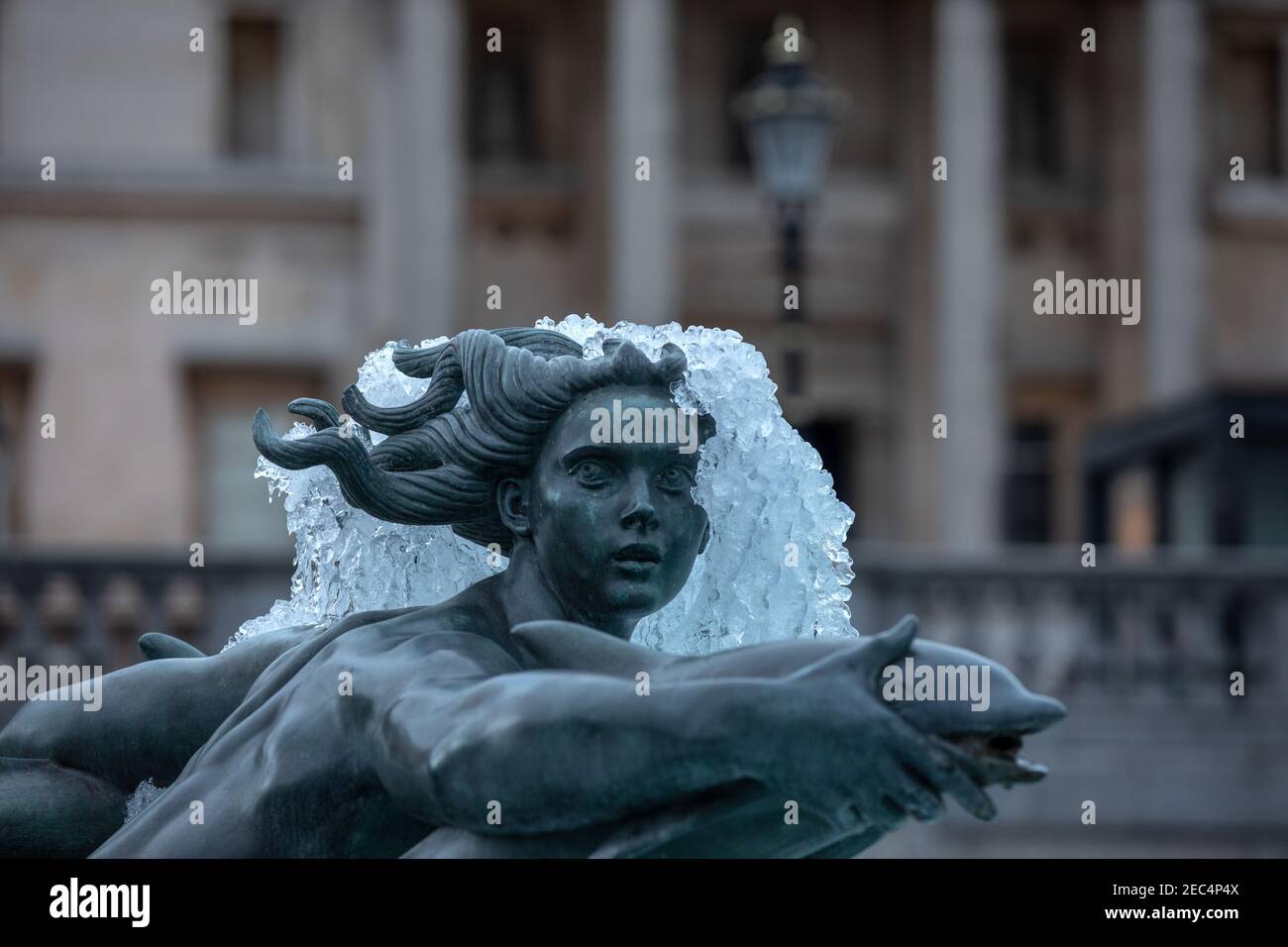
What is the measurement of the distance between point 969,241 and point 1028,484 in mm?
4275

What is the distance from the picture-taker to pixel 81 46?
125 feet

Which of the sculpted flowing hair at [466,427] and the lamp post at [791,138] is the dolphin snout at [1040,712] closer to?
the sculpted flowing hair at [466,427]

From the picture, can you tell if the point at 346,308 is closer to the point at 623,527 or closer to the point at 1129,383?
the point at 1129,383

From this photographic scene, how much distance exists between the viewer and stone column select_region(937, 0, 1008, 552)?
126 feet

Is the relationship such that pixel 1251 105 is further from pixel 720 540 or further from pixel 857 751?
pixel 857 751

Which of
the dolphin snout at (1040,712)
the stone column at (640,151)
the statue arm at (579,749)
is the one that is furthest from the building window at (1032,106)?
the statue arm at (579,749)

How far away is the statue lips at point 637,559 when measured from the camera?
380cm

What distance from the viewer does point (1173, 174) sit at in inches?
1561

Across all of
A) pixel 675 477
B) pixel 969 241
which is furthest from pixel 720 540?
pixel 969 241

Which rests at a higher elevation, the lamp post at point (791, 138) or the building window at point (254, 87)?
the building window at point (254, 87)

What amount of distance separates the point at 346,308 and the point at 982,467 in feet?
32.5

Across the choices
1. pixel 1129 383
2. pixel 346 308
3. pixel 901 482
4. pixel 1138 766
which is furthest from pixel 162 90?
pixel 1138 766

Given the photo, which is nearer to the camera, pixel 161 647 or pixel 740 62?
pixel 161 647

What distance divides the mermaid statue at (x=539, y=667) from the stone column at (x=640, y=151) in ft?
111
